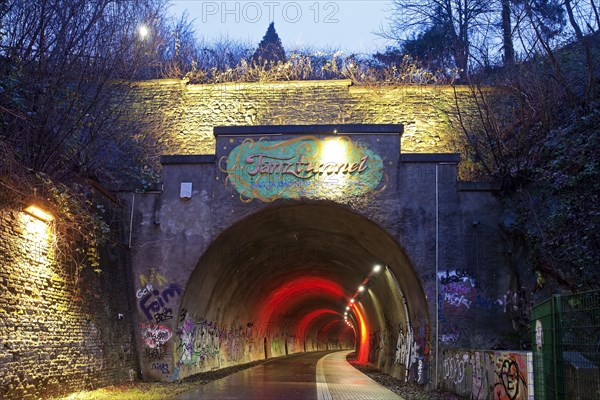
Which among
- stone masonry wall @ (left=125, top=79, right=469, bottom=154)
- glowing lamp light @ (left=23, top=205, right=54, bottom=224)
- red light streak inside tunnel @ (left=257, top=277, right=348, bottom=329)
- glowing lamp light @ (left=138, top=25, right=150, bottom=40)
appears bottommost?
red light streak inside tunnel @ (left=257, top=277, right=348, bottom=329)

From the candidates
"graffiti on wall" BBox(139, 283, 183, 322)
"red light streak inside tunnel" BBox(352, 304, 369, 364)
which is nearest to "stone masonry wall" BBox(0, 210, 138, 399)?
"graffiti on wall" BBox(139, 283, 183, 322)

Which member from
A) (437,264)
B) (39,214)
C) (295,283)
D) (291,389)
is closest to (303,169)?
(437,264)

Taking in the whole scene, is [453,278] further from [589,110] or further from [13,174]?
[13,174]

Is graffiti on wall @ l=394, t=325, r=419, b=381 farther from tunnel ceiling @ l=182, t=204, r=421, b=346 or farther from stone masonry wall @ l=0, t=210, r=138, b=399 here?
stone masonry wall @ l=0, t=210, r=138, b=399

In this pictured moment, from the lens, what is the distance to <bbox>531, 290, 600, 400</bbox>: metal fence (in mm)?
5527

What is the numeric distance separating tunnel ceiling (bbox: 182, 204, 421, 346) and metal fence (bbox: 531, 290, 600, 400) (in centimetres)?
972

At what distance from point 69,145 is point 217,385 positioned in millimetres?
7146

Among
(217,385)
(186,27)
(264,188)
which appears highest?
(186,27)

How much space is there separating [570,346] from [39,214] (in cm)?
968

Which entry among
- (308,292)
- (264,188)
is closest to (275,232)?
(264,188)

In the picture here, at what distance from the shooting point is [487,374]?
1169 centimetres

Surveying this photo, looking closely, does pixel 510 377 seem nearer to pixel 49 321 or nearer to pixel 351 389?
pixel 351 389

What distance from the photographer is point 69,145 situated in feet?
46.8

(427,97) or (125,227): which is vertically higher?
(427,97)
